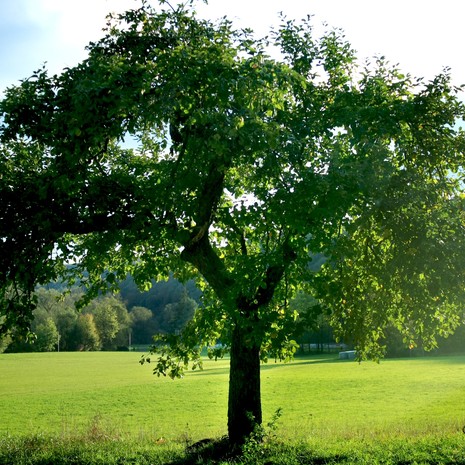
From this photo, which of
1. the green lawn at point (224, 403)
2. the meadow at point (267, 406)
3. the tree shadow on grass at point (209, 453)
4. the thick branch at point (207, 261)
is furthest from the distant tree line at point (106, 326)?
the thick branch at point (207, 261)

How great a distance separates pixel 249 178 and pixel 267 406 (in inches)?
815

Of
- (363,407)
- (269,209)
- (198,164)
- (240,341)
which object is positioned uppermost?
(198,164)

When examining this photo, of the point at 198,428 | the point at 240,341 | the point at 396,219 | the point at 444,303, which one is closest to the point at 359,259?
the point at 396,219

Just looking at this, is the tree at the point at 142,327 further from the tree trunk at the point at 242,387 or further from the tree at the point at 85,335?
the tree trunk at the point at 242,387

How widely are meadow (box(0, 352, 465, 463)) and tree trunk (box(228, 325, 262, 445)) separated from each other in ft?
5.26

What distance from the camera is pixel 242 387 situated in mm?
14688

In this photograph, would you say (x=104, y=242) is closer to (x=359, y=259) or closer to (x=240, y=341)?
(x=240, y=341)

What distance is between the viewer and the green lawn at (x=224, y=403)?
70.8 ft

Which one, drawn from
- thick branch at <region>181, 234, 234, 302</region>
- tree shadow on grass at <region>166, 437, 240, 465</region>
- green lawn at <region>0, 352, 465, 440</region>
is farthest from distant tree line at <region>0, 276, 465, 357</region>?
thick branch at <region>181, 234, 234, 302</region>

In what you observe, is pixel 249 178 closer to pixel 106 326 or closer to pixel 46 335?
pixel 46 335

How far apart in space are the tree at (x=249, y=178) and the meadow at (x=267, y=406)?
4043 mm

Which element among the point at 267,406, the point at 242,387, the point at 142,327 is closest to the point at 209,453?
the point at 242,387

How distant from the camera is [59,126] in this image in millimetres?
11867

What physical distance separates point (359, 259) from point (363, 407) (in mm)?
19167
